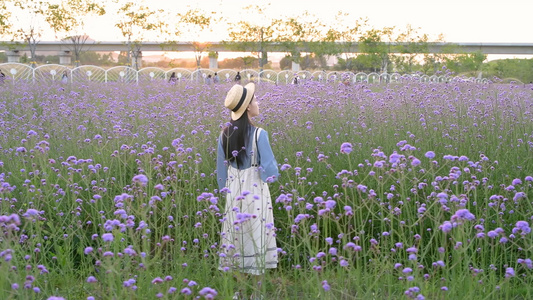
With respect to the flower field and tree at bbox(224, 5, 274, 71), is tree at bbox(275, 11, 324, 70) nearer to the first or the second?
tree at bbox(224, 5, 274, 71)

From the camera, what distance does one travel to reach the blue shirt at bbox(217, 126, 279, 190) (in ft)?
13.5

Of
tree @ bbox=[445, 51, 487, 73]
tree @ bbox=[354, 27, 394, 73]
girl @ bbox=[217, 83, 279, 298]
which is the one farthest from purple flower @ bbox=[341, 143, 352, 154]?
tree @ bbox=[445, 51, 487, 73]

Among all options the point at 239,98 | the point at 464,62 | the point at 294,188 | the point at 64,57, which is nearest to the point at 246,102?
the point at 239,98

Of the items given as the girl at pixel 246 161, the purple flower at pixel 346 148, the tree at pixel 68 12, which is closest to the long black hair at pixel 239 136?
A: the girl at pixel 246 161

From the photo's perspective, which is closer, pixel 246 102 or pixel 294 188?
pixel 246 102

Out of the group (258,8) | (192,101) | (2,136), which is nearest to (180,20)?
(258,8)

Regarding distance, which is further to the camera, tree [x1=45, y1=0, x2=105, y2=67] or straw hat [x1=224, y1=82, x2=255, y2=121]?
tree [x1=45, y1=0, x2=105, y2=67]

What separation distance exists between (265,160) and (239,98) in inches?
21.4

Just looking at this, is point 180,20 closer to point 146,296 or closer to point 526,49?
point 146,296

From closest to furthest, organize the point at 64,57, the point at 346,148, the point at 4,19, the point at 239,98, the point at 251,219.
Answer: the point at 346,148 < the point at 251,219 < the point at 239,98 < the point at 4,19 < the point at 64,57

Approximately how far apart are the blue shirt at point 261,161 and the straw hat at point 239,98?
17 centimetres

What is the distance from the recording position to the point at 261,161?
13.6 feet

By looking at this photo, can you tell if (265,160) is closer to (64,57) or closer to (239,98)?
(239,98)

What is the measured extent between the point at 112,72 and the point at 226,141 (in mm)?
24657
